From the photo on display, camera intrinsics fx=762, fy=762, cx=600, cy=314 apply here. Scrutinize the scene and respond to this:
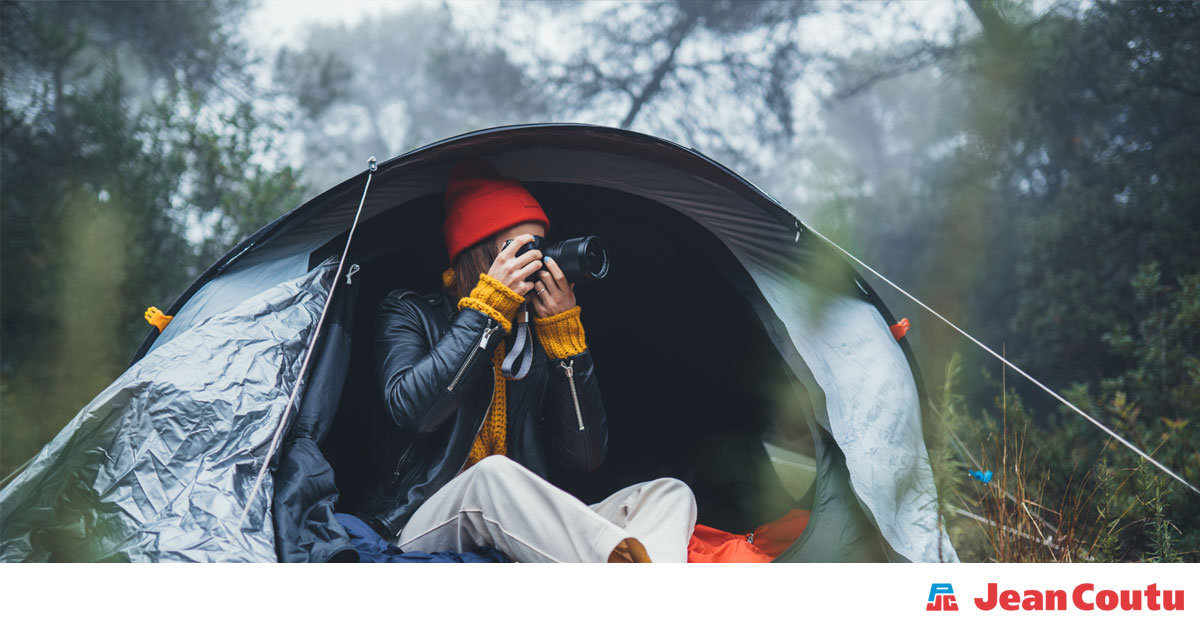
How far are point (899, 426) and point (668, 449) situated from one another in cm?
82

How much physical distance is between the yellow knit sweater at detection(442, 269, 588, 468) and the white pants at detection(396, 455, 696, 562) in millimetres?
199

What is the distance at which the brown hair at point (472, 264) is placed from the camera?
5.34ft

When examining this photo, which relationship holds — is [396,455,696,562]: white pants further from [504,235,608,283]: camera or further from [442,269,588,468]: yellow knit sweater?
[504,235,608,283]: camera

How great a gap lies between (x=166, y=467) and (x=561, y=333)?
743mm

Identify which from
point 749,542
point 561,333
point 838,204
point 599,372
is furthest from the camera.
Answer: point 838,204

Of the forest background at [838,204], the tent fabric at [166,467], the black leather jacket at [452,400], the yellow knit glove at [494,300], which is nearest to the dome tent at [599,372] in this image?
the tent fabric at [166,467]

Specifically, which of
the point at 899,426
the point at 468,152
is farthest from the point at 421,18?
the point at 899,426

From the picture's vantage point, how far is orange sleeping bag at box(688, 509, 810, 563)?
1.64 metres

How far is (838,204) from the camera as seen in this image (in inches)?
183

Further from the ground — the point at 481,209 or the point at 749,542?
the point at 481,209

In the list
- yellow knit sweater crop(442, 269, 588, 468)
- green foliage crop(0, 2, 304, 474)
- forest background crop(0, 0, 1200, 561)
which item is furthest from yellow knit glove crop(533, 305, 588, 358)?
green foliage crop(0, 2, 304, 474)
